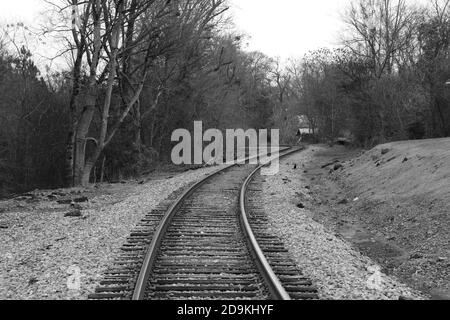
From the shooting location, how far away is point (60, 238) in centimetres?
904

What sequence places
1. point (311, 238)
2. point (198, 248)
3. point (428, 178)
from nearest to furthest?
1. point (198, 248)
2. point (311, 238)
3. point (428, 178)

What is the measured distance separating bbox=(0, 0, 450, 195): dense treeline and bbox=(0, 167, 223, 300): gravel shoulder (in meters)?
6.91

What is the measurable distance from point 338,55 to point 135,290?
114 feet

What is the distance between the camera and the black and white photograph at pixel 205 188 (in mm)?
6488

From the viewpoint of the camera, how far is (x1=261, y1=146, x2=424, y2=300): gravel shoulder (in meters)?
6.16

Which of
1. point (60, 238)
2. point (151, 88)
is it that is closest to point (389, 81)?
point (151, 88)

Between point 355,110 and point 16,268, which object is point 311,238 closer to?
point 16,268

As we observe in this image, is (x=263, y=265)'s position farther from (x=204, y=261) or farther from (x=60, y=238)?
(x=60, y=238)

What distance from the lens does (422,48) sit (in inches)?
1111

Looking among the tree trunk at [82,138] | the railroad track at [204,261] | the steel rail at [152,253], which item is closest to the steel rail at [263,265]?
the railroad track at [204,261]

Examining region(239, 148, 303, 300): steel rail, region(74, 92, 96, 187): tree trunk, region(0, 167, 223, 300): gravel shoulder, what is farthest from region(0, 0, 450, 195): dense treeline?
region(239, 148, 303, 300): steel rail

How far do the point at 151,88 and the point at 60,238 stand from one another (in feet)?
74.9

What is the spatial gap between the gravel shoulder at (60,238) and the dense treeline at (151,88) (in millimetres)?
6913
